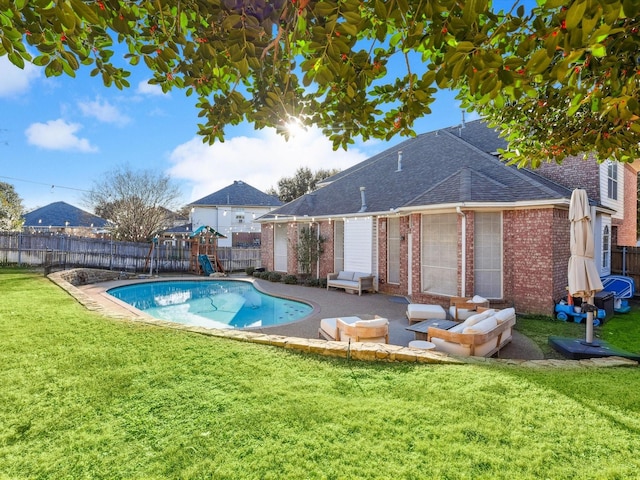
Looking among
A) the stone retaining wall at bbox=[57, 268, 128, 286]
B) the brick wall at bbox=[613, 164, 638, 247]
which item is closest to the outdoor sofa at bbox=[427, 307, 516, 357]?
the brick wall at bbox=[613, 164, 638, 247]

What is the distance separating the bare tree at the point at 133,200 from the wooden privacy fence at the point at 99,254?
5617 millimetres

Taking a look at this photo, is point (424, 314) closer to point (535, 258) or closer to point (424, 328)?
point (424, 328)

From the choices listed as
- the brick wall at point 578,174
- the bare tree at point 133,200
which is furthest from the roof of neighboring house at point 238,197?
the brick wall at point 578,174

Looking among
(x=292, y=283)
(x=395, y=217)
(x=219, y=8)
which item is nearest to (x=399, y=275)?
(x=395, y=217)

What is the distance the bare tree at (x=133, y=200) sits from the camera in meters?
A: 26.8

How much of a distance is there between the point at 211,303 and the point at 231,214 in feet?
76.3

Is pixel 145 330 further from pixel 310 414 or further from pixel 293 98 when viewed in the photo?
pixel 293 98

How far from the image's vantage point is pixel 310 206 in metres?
19.5

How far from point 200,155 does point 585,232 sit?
3145 centimetres

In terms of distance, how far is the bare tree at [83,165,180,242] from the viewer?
87.8 ft

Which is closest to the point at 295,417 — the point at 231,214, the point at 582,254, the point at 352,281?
the point at 582,254

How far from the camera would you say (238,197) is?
37.5m

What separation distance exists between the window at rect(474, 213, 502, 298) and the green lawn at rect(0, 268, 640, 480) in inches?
230

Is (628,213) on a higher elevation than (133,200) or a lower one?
lower
